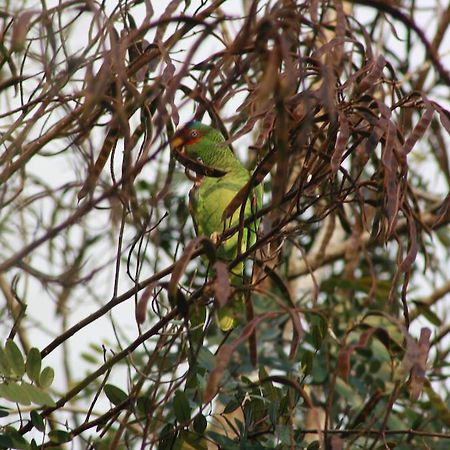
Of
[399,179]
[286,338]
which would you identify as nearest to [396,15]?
[399,179]

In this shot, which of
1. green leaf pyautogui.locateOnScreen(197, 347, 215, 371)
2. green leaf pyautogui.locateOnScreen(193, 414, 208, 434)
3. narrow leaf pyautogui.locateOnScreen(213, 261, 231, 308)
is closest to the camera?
narrow leaf pyautogui.locateOnScreen(213, 261, 231, 308)

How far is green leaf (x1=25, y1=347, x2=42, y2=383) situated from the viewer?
1.57 metres

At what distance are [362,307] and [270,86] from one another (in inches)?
102

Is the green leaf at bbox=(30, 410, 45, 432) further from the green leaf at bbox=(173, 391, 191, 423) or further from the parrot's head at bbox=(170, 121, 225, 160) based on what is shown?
the parrot's head at bbox=(170, 121, 225, 160)

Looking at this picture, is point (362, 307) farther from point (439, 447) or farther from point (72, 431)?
point (72, 431)

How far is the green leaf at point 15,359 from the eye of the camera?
157 centimetres

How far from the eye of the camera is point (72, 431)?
156 cm

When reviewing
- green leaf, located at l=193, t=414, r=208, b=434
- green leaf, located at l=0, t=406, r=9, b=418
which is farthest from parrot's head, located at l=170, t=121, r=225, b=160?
green leaf, located at l=0, t=406, r=9, b=418

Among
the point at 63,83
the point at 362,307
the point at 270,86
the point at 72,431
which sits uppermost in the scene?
the point at 362,307

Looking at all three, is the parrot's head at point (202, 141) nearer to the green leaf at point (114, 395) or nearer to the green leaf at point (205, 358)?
the green leaf at point (205, 358)

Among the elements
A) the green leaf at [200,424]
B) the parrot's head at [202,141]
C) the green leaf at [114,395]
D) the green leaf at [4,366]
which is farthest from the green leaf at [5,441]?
the parrot's head at [202,141]

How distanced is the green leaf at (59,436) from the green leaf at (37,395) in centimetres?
Answer: 9

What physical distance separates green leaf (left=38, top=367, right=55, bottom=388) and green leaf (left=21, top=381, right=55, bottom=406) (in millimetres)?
52

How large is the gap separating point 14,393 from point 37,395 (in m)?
0.04
